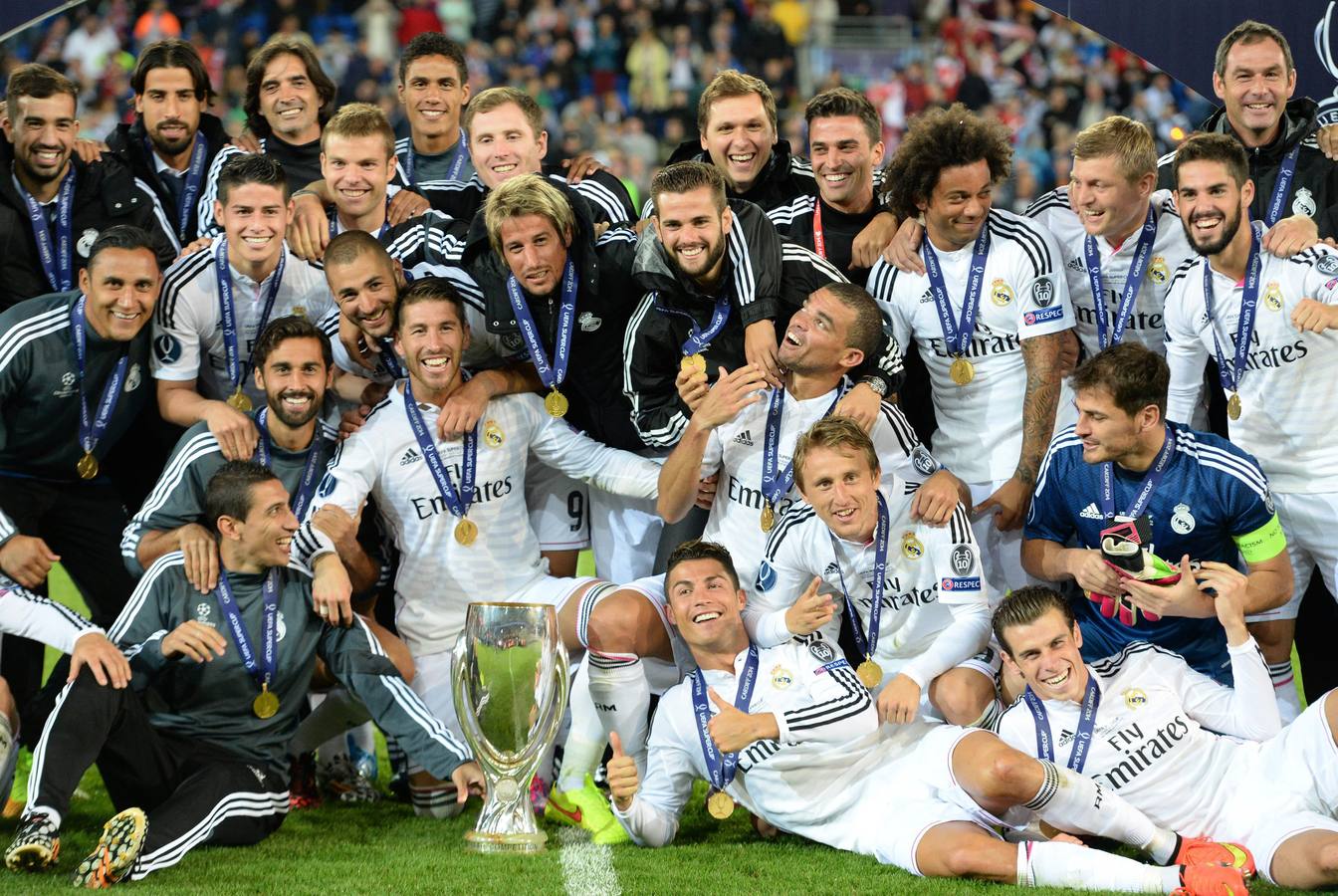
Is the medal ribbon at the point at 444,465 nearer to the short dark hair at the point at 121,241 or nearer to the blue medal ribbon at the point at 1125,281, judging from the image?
the short dark hair at the point at 121,241

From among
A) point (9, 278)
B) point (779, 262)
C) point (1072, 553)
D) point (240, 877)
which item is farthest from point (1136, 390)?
point (9, 278)

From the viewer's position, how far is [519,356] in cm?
564

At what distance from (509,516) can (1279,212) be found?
3075mm

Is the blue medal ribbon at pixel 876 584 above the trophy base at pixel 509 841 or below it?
above

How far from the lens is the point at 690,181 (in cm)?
514

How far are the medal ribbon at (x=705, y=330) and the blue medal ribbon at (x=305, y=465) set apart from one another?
132 centimetres

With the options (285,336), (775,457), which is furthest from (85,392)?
(775,457)

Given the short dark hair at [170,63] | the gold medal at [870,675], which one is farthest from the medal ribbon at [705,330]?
the short dark hair at [170,63]

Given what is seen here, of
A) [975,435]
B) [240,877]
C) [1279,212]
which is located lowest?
[240,877]

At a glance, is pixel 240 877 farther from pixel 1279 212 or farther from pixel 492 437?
pixel 1279 212

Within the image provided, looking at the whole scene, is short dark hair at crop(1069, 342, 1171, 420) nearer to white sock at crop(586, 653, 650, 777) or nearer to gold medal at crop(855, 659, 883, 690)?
gold medal at crop(855, 659, 883, 690)

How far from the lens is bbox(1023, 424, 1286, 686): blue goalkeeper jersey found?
4.75 metres

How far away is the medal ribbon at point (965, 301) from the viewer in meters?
5.44

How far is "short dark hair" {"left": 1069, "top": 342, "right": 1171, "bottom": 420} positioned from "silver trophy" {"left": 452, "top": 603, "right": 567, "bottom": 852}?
74.0 inches
